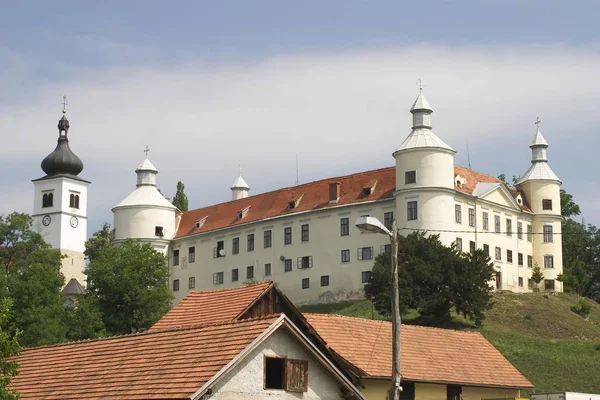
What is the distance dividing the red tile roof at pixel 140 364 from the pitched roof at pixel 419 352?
27.7 feet

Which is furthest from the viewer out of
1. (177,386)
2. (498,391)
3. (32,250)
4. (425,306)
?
(32,250)

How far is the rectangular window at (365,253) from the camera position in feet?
293

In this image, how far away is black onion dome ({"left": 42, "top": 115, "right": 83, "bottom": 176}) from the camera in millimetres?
125688

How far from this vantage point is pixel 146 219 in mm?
→ 105750

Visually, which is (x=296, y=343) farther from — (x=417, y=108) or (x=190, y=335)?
(x=417, y=108)

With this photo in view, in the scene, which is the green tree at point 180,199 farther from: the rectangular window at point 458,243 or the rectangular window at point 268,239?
the rectangular window at point 458,243

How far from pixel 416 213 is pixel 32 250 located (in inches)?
1352

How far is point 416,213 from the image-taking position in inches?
3428

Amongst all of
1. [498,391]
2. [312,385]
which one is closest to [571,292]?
[498,391]

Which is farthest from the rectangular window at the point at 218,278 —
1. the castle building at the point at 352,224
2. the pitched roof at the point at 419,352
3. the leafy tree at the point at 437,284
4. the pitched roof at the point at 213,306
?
the pitched roof at the point at 213,306

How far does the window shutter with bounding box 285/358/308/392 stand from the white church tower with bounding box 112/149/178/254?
75.1 metres

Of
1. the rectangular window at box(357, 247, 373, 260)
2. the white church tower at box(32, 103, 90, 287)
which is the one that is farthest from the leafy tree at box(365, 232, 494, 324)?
the white church tower at box(32, 103, 90, 287)

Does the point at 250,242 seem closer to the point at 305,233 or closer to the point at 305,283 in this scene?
the point at 305,233

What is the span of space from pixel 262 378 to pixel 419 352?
13217mm
